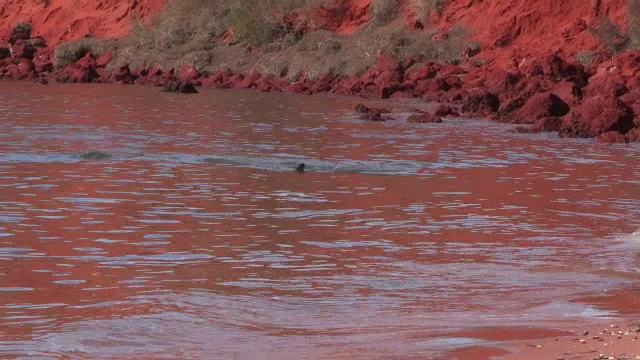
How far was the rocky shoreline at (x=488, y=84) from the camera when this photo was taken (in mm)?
19047

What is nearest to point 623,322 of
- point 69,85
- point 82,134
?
point 82,134

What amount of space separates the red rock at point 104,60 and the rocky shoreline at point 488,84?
0.03 meters

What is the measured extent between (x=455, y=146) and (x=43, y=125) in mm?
6697

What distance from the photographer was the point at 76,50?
38281mm

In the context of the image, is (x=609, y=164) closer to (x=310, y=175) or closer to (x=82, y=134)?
(x=310, y=175)

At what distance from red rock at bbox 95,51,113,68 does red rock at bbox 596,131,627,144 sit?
2128cm

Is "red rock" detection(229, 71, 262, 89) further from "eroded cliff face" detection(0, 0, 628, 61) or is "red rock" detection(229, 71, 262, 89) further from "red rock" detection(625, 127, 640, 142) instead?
"red rock" detection(625, 127, 640, 142)

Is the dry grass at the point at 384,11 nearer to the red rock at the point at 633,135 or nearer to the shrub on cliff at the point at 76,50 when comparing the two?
the shrub on cliff at the point at 76,50

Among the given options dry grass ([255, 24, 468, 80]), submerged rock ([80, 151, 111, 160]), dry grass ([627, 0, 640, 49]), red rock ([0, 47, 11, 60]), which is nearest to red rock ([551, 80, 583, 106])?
dry grass ([627, 0, 640, 49])

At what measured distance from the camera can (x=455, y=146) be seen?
1733 centimetres

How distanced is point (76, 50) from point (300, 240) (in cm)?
2955

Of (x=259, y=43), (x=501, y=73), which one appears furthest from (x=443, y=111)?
(x=259, y=43)

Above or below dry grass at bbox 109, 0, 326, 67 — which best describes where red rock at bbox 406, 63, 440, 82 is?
below

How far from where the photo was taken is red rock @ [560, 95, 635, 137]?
60.7 ft
